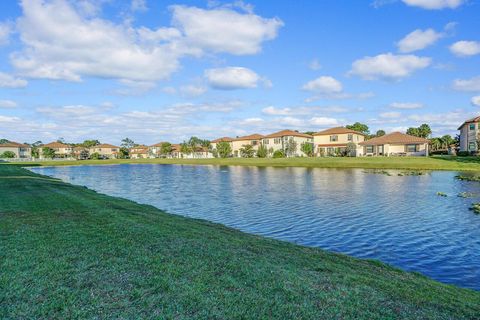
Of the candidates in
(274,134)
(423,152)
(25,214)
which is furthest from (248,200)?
(274,134)

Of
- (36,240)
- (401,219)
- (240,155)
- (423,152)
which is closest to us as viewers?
(36,240)

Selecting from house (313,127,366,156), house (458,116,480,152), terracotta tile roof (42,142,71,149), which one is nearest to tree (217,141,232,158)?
house (313,127,366,156)

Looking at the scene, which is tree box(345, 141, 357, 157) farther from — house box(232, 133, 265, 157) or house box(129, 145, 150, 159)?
house box(129, 145, 150, 159)

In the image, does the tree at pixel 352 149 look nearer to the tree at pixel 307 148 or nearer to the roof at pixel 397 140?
the roof at pixel 397 140

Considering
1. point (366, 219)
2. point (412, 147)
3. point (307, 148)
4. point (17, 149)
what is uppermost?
point (17, 149)

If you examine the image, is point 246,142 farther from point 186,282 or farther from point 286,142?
point 186,282

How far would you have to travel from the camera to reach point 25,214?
13.6 meters

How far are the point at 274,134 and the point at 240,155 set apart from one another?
15.8 meters

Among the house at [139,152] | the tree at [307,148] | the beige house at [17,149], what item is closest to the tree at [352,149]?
the tree at [307,148]

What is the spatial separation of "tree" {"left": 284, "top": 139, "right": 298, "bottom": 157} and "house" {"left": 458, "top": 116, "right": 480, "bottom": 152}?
141ft

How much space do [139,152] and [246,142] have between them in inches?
3359

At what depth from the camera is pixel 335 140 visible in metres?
103

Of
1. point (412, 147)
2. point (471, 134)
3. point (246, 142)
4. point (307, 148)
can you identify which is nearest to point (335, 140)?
point (307, 148)

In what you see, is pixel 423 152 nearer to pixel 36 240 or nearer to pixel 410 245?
pixel 410 245
